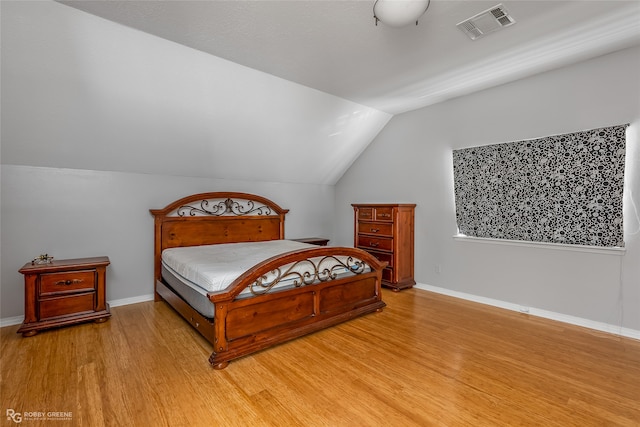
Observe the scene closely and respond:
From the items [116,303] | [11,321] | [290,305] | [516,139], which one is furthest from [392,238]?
[11,321]

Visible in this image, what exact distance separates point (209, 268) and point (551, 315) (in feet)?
12.6

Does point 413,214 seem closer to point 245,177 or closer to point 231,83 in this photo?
point 245,177

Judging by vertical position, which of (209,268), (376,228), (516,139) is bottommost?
(209,268)

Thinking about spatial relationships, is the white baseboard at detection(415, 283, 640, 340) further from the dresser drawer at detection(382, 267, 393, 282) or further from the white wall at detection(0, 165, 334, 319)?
the white wall at detection(0, 165, 334, 319)

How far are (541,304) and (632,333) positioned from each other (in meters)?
0.76

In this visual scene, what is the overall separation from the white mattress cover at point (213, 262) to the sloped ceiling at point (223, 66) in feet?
4.36

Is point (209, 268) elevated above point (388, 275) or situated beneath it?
elevated above

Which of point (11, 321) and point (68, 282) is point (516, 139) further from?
point (11, 321)

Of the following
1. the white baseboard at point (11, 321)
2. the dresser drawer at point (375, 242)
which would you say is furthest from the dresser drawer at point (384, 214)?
the white baseboard at point (11, 321)

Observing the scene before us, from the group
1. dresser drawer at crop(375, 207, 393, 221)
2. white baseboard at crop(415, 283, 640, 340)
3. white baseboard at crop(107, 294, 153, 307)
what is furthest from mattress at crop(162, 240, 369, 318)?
white baseboard at crop(415, 283, 640, 340)

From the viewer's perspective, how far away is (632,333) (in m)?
3.03

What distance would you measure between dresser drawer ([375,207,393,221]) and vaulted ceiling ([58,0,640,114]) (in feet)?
5.93

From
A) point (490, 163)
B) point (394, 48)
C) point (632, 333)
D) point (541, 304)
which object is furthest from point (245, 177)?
point (632, 333)

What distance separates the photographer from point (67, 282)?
3205 mm
